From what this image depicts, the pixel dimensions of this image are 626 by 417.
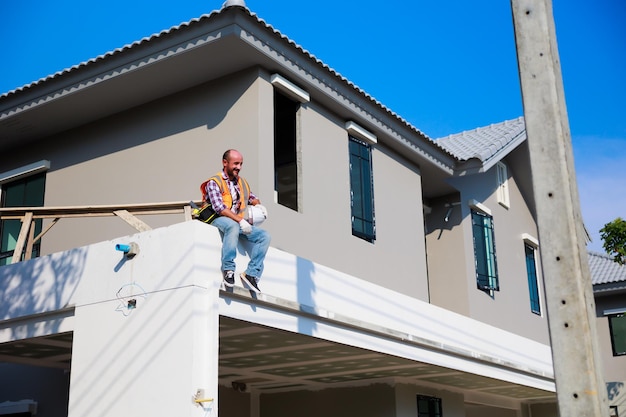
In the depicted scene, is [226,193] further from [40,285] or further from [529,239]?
[529,239]

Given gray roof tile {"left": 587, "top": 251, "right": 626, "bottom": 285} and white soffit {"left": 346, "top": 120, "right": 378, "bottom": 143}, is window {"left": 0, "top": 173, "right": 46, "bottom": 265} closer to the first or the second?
white soffit {"left": 346, "top": 120, "right": 378, "bottom": 143}

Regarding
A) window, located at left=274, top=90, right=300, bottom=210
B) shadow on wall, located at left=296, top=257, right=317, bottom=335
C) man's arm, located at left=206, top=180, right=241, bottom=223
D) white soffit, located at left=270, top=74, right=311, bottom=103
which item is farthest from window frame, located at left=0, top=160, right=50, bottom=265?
man's arm, located at left=206, top=180, right=241, bottom=223

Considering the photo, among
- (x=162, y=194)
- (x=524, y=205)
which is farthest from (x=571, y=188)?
(x=524, y=205)

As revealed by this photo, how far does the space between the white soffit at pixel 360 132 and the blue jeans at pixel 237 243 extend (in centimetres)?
448

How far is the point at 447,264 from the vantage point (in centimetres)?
1556

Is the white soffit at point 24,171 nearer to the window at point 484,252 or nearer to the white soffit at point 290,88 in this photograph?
the white soffit at point 290,88

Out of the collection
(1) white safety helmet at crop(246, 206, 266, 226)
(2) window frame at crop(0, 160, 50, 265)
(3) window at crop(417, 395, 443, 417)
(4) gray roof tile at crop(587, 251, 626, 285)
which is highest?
(4) gray roof tile at crop(587, 251, 626, 285)

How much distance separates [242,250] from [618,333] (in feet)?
56.1

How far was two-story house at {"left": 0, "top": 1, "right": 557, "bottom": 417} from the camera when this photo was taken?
25.8 feet

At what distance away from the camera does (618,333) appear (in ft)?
74.0

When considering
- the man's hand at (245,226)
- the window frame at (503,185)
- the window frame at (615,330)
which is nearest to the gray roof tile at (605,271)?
the window frame at (615,330)

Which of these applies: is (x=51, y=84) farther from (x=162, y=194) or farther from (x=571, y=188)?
(x=571, y=188)

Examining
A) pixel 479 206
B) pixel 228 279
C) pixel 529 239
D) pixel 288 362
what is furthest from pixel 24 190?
pixel 529 239

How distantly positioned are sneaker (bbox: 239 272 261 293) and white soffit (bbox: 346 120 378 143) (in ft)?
15.7
